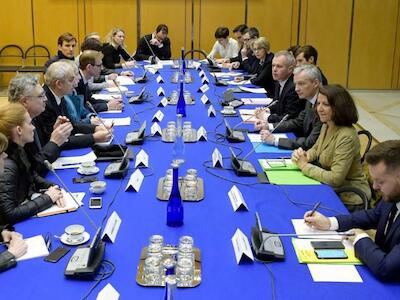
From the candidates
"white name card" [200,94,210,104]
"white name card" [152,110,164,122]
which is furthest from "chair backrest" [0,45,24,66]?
"white name card" [152,110,164,122]

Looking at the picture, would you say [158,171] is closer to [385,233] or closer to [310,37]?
[385,233]

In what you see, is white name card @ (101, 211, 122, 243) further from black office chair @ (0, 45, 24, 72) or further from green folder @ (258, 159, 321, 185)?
black office chair @ (0, 45, 24, 72)

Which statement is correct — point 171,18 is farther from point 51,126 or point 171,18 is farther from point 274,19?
point 51,126

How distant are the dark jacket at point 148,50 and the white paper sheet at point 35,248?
594 centimetres

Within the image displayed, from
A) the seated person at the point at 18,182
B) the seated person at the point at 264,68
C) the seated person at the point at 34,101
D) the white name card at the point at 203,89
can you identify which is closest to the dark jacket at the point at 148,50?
the seated person at the point at 264,68

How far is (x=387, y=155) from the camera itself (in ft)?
6.89

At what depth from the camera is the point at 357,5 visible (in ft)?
29.4

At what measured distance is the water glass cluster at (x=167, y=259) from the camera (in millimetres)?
1891

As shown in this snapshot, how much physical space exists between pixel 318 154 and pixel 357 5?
6.50 metres

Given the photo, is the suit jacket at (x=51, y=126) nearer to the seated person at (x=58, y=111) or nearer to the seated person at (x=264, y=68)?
the seated person at (x=58, y=111)

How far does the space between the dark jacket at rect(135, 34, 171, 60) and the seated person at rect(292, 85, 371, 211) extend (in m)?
5.11

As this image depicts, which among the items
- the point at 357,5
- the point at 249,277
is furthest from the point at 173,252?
the point at 357,5

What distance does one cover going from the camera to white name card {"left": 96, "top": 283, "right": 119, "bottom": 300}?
5.79 feet

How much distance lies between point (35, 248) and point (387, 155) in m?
1.47
